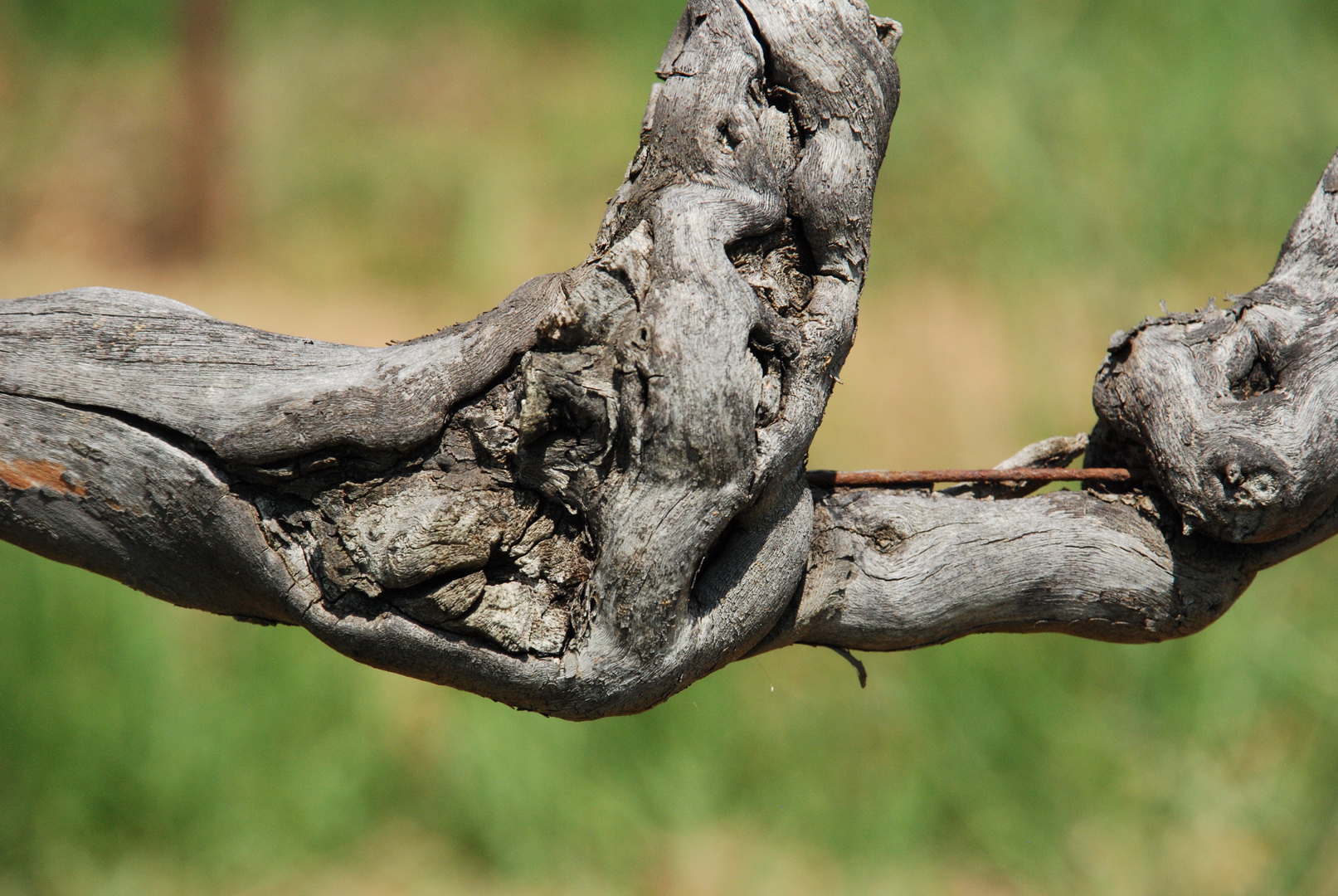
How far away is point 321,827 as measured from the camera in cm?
286

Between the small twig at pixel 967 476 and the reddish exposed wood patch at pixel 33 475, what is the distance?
603mm

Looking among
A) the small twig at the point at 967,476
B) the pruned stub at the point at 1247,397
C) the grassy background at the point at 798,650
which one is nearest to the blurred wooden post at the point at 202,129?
the grassy background at the point at 798,650

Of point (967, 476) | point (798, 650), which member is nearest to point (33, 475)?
point (967, 476)

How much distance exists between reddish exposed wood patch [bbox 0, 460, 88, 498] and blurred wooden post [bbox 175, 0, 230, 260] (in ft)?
12.0

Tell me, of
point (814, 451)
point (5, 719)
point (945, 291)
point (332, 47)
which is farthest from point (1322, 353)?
point (332, 47)

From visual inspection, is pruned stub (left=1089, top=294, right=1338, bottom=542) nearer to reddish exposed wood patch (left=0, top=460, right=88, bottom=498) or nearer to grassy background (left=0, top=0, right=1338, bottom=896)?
reddish exposed wood patch (left=0, top=460, right=88, bottom=498)

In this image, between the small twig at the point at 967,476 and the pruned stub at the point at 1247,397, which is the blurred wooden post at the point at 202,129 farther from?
the pruned stub at the point at 1247,397

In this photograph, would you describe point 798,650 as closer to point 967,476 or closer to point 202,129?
point 967,476

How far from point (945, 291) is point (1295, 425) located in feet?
9.05

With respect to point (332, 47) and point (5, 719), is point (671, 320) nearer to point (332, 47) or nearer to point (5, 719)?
point (5, 719)

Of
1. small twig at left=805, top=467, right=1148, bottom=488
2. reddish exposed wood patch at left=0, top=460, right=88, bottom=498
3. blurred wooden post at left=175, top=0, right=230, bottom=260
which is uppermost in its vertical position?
blurred wooden post at left=175, top=0, right=230, bottom=260

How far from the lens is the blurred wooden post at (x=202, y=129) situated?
3.78 metres

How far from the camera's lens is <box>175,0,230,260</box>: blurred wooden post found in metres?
3.78

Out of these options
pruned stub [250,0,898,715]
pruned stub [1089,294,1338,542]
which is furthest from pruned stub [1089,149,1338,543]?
pruned stub [250,0,898,715]
